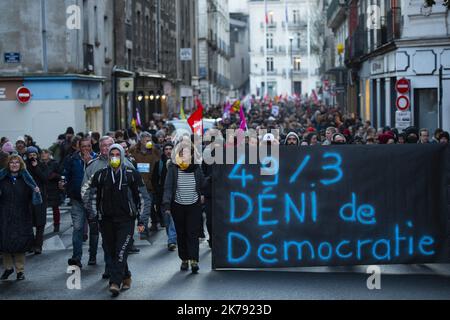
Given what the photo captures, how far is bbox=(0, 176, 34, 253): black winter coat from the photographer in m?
11.9

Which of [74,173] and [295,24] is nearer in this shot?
[74,173]

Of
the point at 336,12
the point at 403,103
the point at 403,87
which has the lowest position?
the point at 403,103

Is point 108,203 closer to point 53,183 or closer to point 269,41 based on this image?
point 53,183

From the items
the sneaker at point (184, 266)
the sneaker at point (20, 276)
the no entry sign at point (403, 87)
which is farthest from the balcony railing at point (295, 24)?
the sneaker at point (20, 276)

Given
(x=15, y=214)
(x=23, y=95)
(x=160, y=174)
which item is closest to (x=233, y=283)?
(x=15, y=214)

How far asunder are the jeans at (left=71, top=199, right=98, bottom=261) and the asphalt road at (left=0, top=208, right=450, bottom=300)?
0.23 metres

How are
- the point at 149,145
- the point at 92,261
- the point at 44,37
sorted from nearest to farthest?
the point at 92,261 < the point at 149,145 < the point at 44,37

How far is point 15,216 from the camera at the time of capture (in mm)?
12062

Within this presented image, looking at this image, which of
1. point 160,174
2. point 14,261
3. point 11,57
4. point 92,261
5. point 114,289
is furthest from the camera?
point 11,57

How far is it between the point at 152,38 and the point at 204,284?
120 ft

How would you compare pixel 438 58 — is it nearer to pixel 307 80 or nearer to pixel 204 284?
pixel 204 284

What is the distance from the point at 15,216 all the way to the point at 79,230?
38.3 inches

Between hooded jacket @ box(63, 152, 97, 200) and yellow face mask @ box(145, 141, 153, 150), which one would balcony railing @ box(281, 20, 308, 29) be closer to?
yellow face mask @ box(145, 141, 153, 150)
